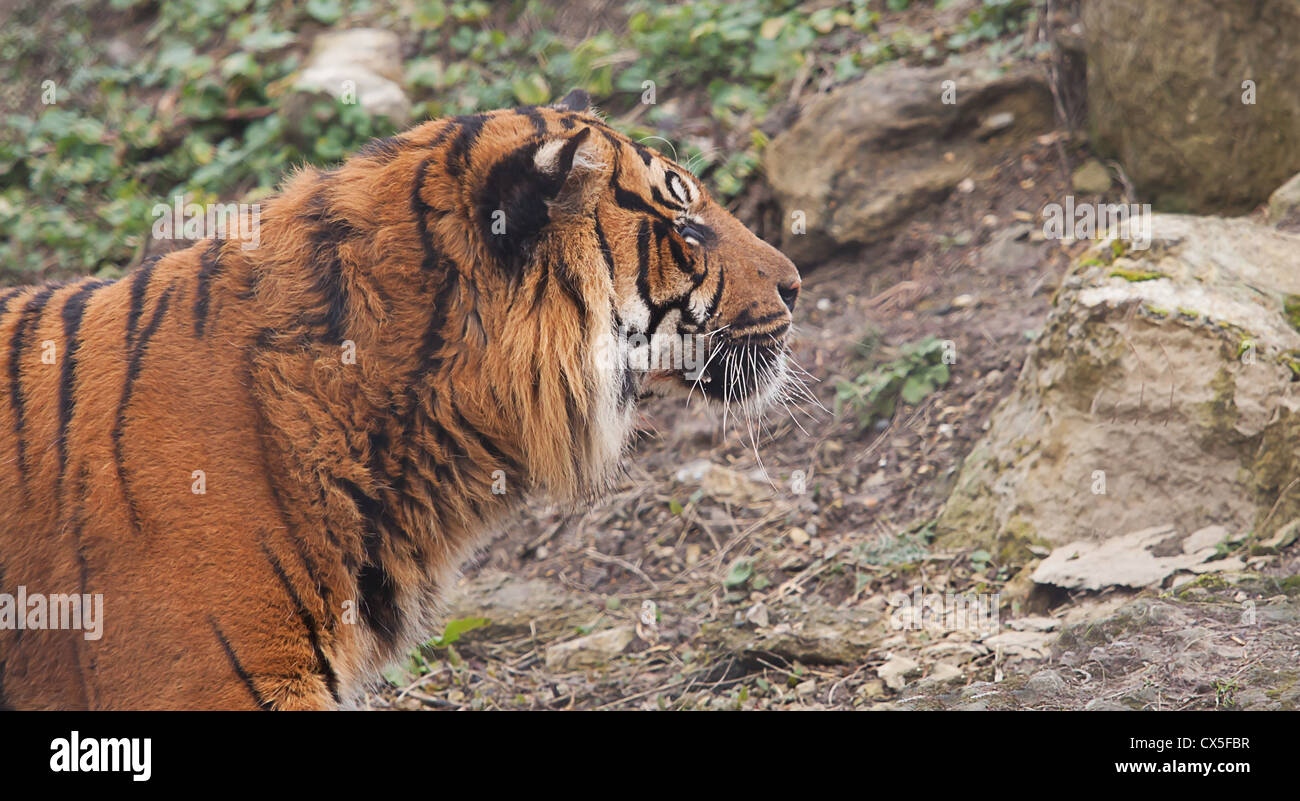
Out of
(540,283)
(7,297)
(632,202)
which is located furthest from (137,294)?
(632,202)

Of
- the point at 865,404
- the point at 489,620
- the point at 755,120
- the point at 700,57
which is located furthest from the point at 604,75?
the point at 489,620

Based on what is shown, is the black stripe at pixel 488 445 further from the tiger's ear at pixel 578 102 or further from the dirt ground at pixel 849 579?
the tiger's ear at pixel 578 102

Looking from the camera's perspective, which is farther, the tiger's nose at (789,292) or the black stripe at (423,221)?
the tiger's nose at (789,292)

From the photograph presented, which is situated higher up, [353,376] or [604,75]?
[604,75]

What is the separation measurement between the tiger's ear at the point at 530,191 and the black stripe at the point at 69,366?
3.66 ft

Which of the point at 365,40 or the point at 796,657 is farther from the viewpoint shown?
the point at 365,40

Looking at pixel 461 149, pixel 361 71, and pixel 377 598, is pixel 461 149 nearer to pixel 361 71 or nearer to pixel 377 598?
pixel 377 598

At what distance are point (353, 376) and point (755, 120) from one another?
14.6 ft

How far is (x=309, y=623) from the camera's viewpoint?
2764 mm

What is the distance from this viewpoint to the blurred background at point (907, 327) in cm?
370

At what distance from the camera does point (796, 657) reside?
12.9 ft

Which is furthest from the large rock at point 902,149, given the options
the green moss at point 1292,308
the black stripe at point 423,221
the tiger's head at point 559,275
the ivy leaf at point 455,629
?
the black stripe at point 423,221

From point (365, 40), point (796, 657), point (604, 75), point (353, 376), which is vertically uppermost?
point (365, 40)
